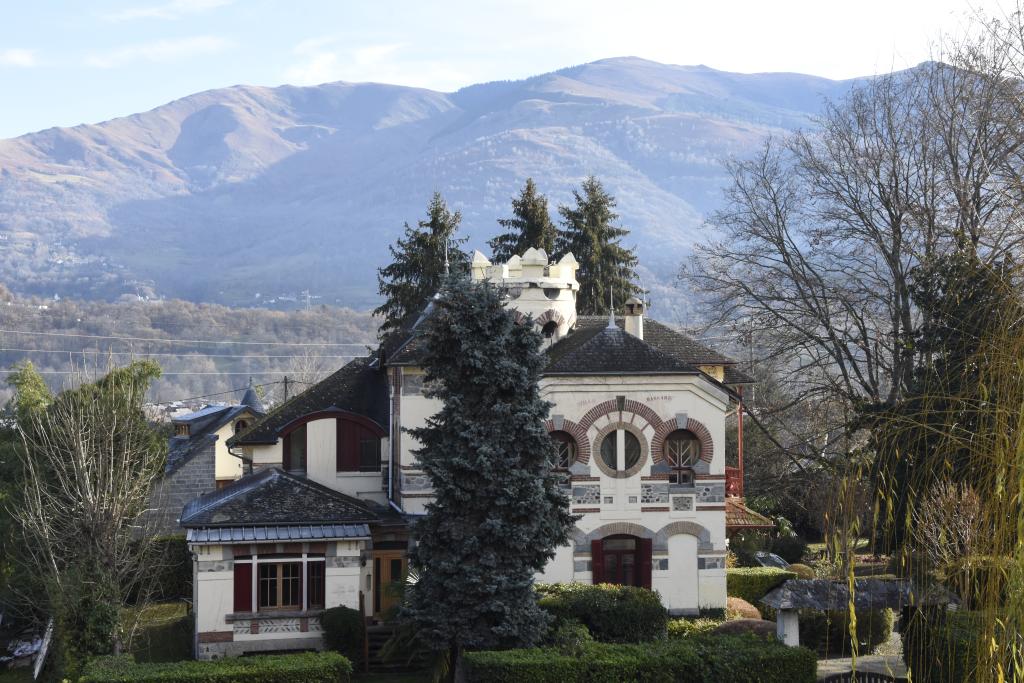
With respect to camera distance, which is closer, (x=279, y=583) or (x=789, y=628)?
(x=789, y=628)

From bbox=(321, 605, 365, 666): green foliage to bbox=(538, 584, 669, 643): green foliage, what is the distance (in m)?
5.14

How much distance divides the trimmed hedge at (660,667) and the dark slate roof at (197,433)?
3215cm

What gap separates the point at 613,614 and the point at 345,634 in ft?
22.8

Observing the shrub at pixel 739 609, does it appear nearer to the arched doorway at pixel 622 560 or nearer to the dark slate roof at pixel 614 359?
the arched doorway at pixel 622 560

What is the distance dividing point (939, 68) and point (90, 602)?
26529 mm

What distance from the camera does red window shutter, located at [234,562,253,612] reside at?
103 ft

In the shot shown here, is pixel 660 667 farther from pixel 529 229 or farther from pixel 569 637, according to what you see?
pixel 529 229

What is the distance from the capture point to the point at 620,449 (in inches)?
1321

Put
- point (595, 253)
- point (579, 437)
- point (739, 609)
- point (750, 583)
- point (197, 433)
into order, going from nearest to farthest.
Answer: point (579, 437) → point (739, 609) → point (750, 583) → point (595, 253) → point (197, 433)

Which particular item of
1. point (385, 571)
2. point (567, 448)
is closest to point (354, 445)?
point (385, 571)

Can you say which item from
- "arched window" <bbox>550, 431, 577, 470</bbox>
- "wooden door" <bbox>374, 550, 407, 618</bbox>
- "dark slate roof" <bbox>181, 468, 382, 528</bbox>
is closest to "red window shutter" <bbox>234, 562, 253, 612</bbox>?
"dark slate roof" <bbox>181, 468, 382, 528</bbox>

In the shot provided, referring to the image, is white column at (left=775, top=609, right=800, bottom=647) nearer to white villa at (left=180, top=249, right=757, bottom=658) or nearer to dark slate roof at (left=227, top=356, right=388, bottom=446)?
white villa at (left=180, top=249, right=757, bottom=658)

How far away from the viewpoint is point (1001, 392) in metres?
9.70

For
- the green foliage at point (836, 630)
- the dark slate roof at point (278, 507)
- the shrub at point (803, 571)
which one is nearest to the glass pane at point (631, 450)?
the green foliage at point (836, 630)
